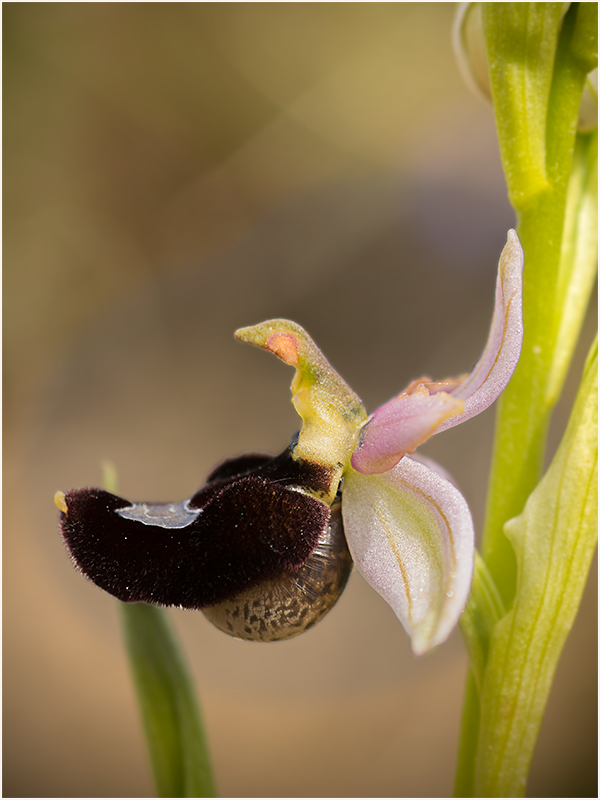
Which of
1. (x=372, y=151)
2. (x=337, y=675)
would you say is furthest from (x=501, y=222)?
(x=337, y=675)

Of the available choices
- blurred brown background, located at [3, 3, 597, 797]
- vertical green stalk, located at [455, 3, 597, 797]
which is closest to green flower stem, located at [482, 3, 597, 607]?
vertical green stalk, located at [455, 3, 597, 797]

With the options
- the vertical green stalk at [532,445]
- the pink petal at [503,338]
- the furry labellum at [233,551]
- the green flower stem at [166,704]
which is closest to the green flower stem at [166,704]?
the green flower stem at [166,704]

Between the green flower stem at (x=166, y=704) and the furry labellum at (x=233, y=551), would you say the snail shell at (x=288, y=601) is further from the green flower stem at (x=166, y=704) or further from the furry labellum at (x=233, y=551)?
the green flower stem at (x=166, y=704)

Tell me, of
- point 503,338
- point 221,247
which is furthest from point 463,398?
point 221,247

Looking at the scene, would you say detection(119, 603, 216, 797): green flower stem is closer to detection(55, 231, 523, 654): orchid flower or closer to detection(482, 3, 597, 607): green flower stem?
detection(55, 231, 523, 654): orchid flower

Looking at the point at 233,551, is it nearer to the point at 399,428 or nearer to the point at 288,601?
the point at 288,601

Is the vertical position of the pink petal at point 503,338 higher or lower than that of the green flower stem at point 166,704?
higher
